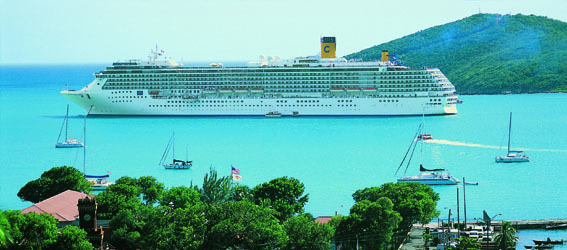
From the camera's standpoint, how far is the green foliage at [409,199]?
28.9 m

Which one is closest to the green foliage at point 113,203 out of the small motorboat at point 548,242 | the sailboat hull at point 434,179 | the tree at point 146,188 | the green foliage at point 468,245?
the tree at point 146,188

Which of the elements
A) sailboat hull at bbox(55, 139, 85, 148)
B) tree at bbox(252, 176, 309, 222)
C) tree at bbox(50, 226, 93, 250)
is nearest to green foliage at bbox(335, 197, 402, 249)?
tree at bbox(252, 176, 309, 222)

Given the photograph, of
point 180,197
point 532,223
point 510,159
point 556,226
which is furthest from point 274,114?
point 180,197

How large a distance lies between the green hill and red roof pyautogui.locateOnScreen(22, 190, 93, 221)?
89538 mm

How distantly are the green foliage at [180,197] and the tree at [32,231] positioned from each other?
6.32 m

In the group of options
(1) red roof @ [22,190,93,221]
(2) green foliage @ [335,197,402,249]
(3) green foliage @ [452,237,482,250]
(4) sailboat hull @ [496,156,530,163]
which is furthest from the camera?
(4) sailboat hull @ [496,156,530,163]

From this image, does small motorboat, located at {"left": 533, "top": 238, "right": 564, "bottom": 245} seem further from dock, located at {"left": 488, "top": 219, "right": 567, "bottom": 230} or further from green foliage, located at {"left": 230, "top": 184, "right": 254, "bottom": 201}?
green foliage, located at {"left": 230, "top": 184, "right": 254, "bottom": 201}

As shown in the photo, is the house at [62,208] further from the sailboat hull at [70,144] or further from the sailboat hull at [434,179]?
the sailboat hull at [70,144]

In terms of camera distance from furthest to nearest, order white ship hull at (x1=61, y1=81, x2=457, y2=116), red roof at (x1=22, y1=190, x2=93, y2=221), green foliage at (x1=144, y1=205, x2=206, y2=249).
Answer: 1. white ship hull at (x1=61, y1=81, x2=457, y2=116)
2. red roof at (x1=22, y1=190, x2=93, y2=221)
3. green foliage at (x1=144, y1=205, x2=206, y2=249)

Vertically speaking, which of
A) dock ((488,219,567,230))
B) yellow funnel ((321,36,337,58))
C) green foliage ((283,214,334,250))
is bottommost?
dock ((488,219,567,230))

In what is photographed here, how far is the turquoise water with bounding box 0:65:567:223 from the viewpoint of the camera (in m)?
37.5

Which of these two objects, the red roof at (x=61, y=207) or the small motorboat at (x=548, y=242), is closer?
the red roof at (x=61, y=207)

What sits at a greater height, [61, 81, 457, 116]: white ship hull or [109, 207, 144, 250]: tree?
[61, 81, 457, 116]: white ship hull

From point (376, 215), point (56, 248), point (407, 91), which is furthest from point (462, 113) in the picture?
point (56, 248)
